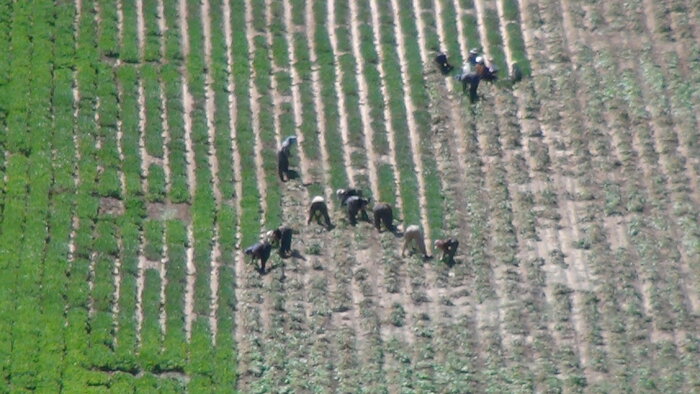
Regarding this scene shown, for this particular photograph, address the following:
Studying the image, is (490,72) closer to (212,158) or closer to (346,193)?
(346,193)

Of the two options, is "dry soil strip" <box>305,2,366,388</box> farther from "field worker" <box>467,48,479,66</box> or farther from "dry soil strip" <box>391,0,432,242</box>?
"field worker" <box>467,48,479,66</box>

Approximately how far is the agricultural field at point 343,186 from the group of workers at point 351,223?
1.24 feet

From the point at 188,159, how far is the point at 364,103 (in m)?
6.39

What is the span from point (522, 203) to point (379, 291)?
6.07 m

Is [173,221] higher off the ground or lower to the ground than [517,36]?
lower

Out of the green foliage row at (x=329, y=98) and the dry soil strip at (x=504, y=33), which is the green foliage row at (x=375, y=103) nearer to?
the green foliage row at (x=329, y=98)

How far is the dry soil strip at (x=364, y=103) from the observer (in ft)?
159

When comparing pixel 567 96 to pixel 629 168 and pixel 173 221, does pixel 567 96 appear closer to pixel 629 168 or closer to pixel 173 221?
pixel 629 168

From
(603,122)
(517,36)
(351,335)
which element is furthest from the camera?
(517,36)

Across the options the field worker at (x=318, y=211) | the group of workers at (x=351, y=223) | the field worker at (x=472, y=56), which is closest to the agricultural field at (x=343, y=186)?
the group of workers at (x=351, y=223)

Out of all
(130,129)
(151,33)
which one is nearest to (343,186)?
(130,129)

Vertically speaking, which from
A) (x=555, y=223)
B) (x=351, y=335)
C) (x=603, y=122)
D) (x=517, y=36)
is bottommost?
(x=351, y=335)

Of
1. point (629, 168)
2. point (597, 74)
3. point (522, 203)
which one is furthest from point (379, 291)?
point (597, 74)

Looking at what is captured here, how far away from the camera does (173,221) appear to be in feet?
152
